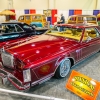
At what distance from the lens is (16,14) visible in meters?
13.7

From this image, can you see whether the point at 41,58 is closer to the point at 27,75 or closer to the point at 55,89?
the point at 27,75

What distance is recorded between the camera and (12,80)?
2449 millimetres

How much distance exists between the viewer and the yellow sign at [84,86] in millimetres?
2352

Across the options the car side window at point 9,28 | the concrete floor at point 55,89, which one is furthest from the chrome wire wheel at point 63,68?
the car side window at point 9,28

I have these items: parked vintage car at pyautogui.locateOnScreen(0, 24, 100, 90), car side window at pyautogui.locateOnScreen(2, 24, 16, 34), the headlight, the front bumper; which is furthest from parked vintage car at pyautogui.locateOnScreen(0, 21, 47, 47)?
the headlight

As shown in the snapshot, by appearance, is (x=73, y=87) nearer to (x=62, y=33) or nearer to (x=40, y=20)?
(x=62, y=33)

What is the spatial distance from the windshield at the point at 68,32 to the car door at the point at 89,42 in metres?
0.19

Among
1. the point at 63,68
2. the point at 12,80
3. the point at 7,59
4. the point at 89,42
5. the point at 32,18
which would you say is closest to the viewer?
the point at 12,80

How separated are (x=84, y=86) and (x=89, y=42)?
1.68m

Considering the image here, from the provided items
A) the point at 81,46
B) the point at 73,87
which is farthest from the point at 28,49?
the point at 81,46

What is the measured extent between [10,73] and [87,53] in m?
2.33

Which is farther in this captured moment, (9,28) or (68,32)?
(9,28)

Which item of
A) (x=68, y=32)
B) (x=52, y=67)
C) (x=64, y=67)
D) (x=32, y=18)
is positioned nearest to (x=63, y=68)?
(x=64, y=67)

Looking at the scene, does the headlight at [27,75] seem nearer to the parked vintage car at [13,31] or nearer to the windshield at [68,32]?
the windshield at [68,32]
